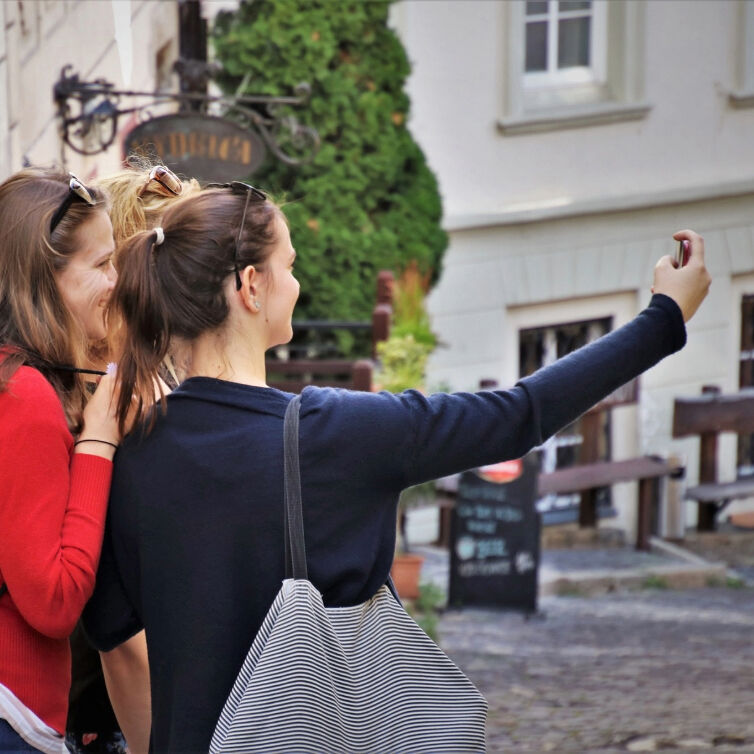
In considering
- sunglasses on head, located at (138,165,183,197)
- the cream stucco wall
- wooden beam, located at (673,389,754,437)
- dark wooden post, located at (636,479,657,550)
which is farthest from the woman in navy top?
dark wooden post, located at (636,479,657,550)

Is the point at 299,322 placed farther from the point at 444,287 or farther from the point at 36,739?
the point at 36,739

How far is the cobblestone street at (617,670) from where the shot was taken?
433 centimetres

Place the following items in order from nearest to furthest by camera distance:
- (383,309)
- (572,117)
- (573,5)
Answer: (383,309) → (573,5) → (572,117)

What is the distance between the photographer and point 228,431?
1367 mm

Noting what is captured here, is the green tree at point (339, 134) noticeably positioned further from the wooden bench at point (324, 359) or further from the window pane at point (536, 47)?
the window pane at point (536, 47)

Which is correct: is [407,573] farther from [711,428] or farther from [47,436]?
[47,436]

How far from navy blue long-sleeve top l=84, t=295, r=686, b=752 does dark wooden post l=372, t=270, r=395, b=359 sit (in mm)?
4216

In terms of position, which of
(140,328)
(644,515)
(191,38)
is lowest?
(644,515)

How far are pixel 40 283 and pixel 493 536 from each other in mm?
4501

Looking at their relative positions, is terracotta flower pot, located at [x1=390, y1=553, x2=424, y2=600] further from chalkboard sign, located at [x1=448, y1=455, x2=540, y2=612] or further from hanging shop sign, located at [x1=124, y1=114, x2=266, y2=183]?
hanging shop sign, located at [x1=124, y1=114, x2=266, y2=183]

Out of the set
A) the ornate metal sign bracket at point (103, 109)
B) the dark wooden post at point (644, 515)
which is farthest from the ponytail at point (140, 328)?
the dark wooden post at point (644, 515)

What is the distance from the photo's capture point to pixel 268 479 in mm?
1348

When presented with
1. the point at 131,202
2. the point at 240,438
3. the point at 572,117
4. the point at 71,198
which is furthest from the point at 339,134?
the point at 240,438

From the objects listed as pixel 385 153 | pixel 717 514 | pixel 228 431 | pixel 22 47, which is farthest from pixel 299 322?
pixel 228 431
